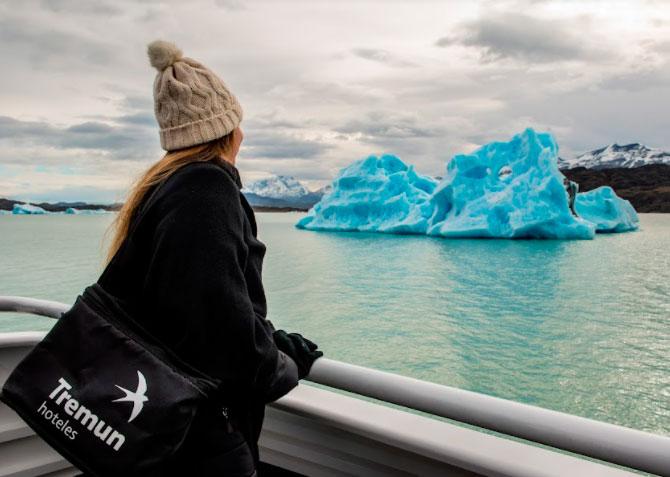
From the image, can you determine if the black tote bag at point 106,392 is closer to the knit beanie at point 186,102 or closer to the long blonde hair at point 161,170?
the long blonde hair at point 161,170

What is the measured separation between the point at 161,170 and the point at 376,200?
23.9 m

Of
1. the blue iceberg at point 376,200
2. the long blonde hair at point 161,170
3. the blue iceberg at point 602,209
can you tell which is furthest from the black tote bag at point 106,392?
the blue iceberg at point 602,209

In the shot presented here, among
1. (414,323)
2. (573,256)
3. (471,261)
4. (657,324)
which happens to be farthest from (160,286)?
(573,256)

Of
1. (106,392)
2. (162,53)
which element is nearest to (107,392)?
(106,392)

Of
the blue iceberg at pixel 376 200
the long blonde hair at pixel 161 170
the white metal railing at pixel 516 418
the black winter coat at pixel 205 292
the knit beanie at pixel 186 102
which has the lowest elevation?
the blue iceberg at pixel 376 200

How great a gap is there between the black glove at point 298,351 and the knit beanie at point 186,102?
345 mm

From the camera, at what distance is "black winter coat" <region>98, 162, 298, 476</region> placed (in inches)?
28.1

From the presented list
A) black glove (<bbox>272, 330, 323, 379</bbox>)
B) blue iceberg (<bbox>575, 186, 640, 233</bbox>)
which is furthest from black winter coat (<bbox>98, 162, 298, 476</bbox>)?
blue iceberg (<bbox>575, 186, 640, 233</bbox>)

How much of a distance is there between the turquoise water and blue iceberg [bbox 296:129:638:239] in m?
1.26

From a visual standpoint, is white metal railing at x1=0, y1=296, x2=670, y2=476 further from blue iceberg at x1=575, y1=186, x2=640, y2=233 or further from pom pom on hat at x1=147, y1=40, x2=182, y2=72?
blue iceberg at x1=575, y1=186, x2=640, y2=233

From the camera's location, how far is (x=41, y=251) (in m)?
24.4

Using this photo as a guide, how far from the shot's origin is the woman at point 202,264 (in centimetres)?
72

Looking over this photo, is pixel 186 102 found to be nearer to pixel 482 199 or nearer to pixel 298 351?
pixel 298 351

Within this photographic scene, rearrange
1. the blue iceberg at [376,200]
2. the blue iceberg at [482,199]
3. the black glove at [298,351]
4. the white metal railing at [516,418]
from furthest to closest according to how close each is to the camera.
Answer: the blue iceberg at [376,200] → the blue iceberg at [482,199] → the black glove at [298,351] → the white metal railing at [516,418]
